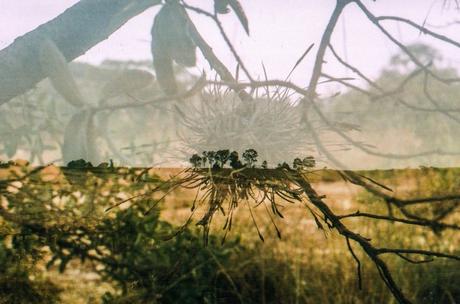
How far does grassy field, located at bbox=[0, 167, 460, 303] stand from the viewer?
0.97 m

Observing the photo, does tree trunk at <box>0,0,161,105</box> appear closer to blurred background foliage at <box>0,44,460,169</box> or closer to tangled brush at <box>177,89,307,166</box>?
blurred background foliage at <box>0,44,460,169</box>

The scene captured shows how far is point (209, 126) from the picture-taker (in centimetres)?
84

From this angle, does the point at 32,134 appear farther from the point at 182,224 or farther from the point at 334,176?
the point at 334,176

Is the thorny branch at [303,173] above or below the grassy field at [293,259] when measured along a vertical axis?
above

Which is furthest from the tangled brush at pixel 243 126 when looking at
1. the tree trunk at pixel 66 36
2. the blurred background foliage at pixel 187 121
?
the tree trunk at pixel 66 36

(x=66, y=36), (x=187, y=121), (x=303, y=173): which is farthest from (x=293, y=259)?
(x=66, y=36)

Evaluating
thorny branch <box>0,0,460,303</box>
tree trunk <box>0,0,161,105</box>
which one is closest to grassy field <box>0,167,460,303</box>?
thorny branch <box>0,0,460,303</box>

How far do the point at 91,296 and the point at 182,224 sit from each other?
20cm

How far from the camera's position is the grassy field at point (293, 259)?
97cm

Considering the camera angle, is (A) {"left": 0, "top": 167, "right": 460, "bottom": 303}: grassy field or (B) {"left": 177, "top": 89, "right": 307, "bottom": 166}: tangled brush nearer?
(B) {"left": 177, "top": 89, "right": 307, "bottom": 166}: tangled brush

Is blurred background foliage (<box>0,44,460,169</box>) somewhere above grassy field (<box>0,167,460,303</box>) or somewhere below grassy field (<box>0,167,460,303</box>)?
above

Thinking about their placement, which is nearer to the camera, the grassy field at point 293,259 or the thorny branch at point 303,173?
the thorny branch at point 303,173

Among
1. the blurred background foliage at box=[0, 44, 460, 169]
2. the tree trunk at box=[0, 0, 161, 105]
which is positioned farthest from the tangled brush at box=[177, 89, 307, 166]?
the tree trunk at box=[0, 0, 161, 105]

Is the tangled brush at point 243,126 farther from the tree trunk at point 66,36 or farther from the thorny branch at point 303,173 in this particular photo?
the tree trunk at point 66,36
